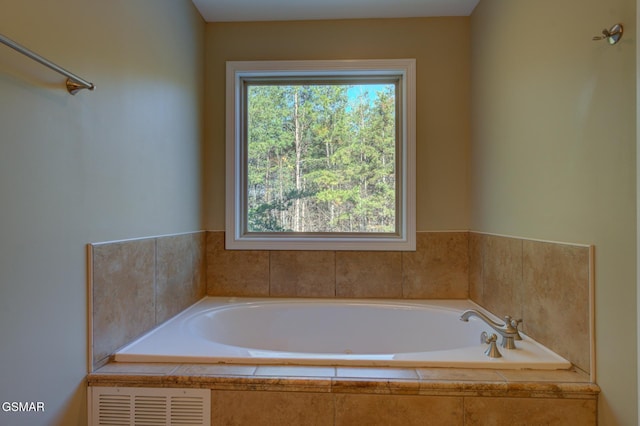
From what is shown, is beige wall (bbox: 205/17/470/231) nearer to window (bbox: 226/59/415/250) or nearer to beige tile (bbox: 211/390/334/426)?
window (bbox: 226/59/415/250)

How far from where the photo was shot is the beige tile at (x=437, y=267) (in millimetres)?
2158

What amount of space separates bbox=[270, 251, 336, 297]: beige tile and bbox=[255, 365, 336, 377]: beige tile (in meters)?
0.96

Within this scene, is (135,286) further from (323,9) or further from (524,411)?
(323,9)

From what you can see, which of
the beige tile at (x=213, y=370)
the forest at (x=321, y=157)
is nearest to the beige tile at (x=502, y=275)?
the forest at (x=321, y=157)

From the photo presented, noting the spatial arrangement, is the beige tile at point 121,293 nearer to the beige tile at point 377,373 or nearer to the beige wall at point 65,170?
the beige wall at point 65,170

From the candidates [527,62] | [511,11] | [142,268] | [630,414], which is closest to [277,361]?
[142,268]

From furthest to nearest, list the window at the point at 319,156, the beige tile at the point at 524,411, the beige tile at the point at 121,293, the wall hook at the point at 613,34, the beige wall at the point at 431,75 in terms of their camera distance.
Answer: the window at the point at 319,156 < the beige wall at the point at 431,75 < the beige tile at the point at 121,293 < the beige tile at the point at 524,411 < the wall hook at the point at 613,34

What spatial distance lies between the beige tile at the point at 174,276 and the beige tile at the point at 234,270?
0.17 meters

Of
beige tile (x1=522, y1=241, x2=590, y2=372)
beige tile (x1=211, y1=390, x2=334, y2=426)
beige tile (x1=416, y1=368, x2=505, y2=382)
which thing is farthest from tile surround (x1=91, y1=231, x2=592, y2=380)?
beige tile (x1=211, y1=390, x2=334, y2=426)

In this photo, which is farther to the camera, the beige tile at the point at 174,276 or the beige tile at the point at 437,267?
the beige tile at the point at 437,267

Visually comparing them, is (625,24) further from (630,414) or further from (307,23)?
(307,23)

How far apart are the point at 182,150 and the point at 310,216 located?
917 millimetres

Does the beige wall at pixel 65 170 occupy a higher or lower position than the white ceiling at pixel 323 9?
lower

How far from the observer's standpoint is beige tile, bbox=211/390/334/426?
1134 millimetres
